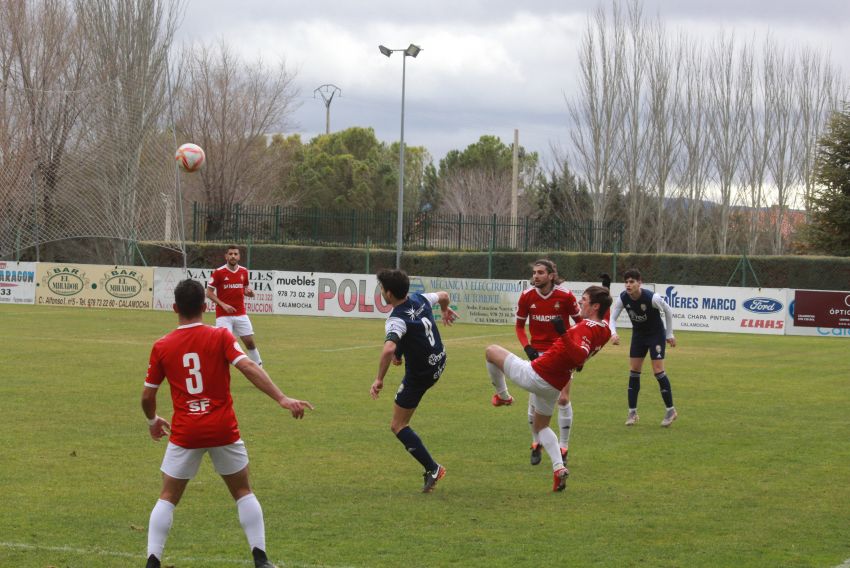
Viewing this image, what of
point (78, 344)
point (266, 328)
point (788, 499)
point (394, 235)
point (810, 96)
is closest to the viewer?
point (788, 499)

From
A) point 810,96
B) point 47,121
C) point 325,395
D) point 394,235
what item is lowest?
point 325,395

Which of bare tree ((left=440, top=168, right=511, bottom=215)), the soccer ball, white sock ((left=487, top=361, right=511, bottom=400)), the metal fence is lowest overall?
white sock ((left=487, top=361, right=511, bottom=400))

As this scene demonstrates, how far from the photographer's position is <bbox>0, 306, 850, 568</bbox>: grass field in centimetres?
731

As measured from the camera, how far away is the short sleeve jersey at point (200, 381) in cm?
632

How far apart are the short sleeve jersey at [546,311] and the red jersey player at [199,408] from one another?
5.19m

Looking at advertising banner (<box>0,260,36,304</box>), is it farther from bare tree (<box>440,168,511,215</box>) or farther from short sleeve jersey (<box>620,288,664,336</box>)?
bare tree (<box>440,168,511,215</box>)

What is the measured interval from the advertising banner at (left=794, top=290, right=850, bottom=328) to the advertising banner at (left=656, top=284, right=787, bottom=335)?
63 cm

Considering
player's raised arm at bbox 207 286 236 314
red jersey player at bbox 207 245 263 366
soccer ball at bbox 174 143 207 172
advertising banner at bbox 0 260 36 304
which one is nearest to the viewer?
player's raised arm at bbox 207 286 236 314

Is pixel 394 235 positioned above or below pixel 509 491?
above

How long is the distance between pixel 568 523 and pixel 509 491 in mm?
1285

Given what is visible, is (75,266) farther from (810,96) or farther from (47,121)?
(810,96)

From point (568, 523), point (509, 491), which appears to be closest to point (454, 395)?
point (509, 491)

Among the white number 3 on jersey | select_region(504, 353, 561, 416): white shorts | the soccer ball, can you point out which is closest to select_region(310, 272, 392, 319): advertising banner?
the soccer ball

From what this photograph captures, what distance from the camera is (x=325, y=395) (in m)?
15.9
